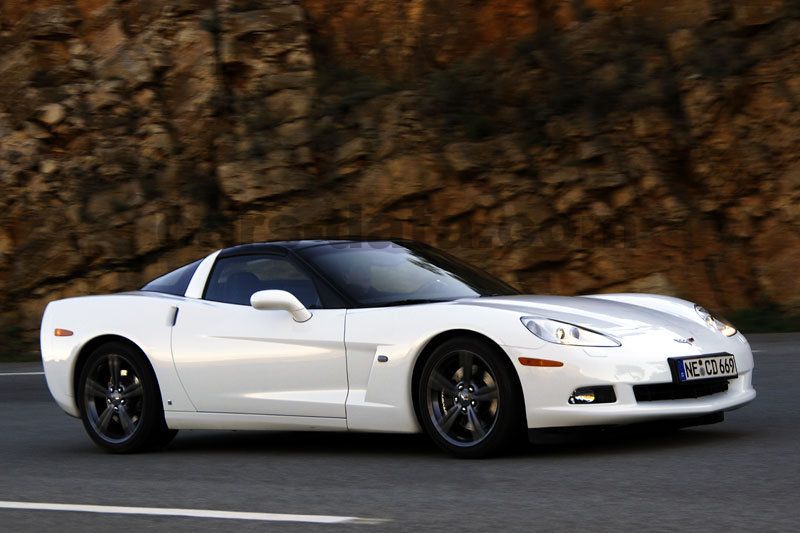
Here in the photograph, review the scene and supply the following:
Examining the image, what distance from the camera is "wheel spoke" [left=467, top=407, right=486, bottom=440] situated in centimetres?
704

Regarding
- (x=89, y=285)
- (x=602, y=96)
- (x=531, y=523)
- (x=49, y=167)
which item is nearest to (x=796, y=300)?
(x=602, y=96)

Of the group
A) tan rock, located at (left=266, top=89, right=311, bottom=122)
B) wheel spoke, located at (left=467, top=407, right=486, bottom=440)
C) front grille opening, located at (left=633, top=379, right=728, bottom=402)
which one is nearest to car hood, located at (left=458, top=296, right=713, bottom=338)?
front grille opening, located at (left=633, top=379, right=728, bottom=402)

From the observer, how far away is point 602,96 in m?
19.2

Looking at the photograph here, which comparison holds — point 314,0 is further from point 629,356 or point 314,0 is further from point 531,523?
point 531,523

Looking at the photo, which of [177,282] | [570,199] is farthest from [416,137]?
[177,282]

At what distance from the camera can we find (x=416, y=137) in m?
19.3

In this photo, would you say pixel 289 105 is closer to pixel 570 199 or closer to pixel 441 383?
pixel 570 199

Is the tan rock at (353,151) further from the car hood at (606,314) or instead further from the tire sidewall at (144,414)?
the car hood at (606,314)

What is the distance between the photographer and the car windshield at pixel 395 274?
7770mm

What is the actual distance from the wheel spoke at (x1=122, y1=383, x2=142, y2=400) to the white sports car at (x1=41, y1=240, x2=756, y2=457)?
0.01 m

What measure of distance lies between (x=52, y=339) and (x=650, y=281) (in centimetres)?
1021

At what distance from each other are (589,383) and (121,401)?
3155 mm

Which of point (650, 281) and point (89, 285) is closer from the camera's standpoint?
point (650, 281)

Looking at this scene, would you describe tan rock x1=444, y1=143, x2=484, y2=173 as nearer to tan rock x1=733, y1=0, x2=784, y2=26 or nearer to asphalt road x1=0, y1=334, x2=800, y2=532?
tan rock x1=733, y1=0, x2=784, y2=26
